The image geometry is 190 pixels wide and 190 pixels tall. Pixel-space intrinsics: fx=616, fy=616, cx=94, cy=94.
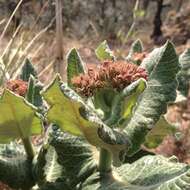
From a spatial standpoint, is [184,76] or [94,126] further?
[184,76]

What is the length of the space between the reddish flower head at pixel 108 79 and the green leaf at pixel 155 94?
0.28 ft

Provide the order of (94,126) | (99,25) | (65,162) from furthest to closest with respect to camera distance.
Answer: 1. (99,25)
2. (65,162)
3. (94,126)

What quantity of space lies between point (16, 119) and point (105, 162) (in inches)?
6.5

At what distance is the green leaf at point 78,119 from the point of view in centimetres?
88

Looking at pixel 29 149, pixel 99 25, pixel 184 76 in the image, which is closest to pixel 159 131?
pixel 184 76

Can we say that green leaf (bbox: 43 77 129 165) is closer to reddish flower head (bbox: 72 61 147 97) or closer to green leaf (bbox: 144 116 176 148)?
reddish flower head (bbox: 72 61 147 97)

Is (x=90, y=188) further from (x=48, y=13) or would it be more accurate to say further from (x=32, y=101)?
(x=48, y=13)

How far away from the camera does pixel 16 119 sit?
38.9 inches

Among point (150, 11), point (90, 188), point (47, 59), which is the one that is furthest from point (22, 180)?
point (150, 11)

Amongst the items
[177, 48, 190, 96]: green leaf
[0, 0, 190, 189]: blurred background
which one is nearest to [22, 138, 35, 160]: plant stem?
[177, 48, 190, 96]: green leaf

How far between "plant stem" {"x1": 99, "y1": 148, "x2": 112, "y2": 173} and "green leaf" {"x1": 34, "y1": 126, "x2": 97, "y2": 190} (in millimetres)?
21

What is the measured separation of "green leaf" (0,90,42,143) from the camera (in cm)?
93

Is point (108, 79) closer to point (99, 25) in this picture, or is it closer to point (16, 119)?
point (16, 119)

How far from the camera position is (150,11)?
28.0 feet
